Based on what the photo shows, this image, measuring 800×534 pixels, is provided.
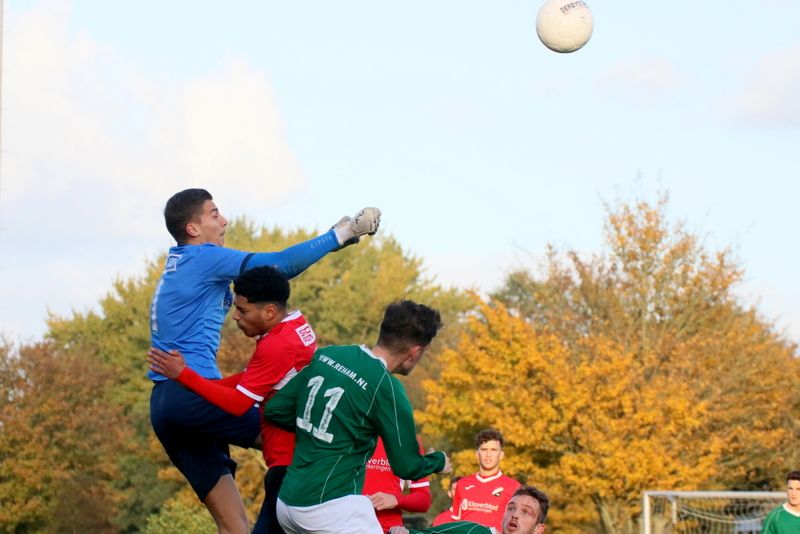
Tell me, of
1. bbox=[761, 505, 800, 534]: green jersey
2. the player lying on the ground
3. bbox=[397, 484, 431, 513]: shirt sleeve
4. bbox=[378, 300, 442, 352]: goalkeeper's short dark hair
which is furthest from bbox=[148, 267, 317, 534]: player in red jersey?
bbox=[761, 505, 800, 534]: green jersey

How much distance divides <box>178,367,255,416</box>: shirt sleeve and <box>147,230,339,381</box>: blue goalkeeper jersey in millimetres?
264

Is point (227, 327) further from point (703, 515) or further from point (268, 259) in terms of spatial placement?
point (268, 259)

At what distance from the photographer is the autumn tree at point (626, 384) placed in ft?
108

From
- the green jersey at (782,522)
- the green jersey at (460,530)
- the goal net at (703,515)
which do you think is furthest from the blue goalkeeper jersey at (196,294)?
the goal net at (703,515)

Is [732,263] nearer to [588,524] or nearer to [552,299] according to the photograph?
[552,299]

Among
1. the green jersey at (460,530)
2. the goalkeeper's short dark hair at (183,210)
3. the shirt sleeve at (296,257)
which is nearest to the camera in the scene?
the green jersey at (460,530)

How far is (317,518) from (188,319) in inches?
57.0

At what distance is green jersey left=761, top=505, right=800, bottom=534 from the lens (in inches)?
538

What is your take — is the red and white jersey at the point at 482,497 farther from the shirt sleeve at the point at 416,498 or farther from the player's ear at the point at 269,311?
the player's ear at the point at 269,311

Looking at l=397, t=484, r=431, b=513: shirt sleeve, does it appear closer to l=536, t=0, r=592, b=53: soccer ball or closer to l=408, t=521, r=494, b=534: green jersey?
l=408, t=521, r=494, b=534: green jersey

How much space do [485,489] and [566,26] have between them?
4526 mm

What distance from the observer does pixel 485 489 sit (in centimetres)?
1212

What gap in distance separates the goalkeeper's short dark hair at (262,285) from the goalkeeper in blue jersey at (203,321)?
12cm

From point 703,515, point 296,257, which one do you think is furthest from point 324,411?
point 703,515
